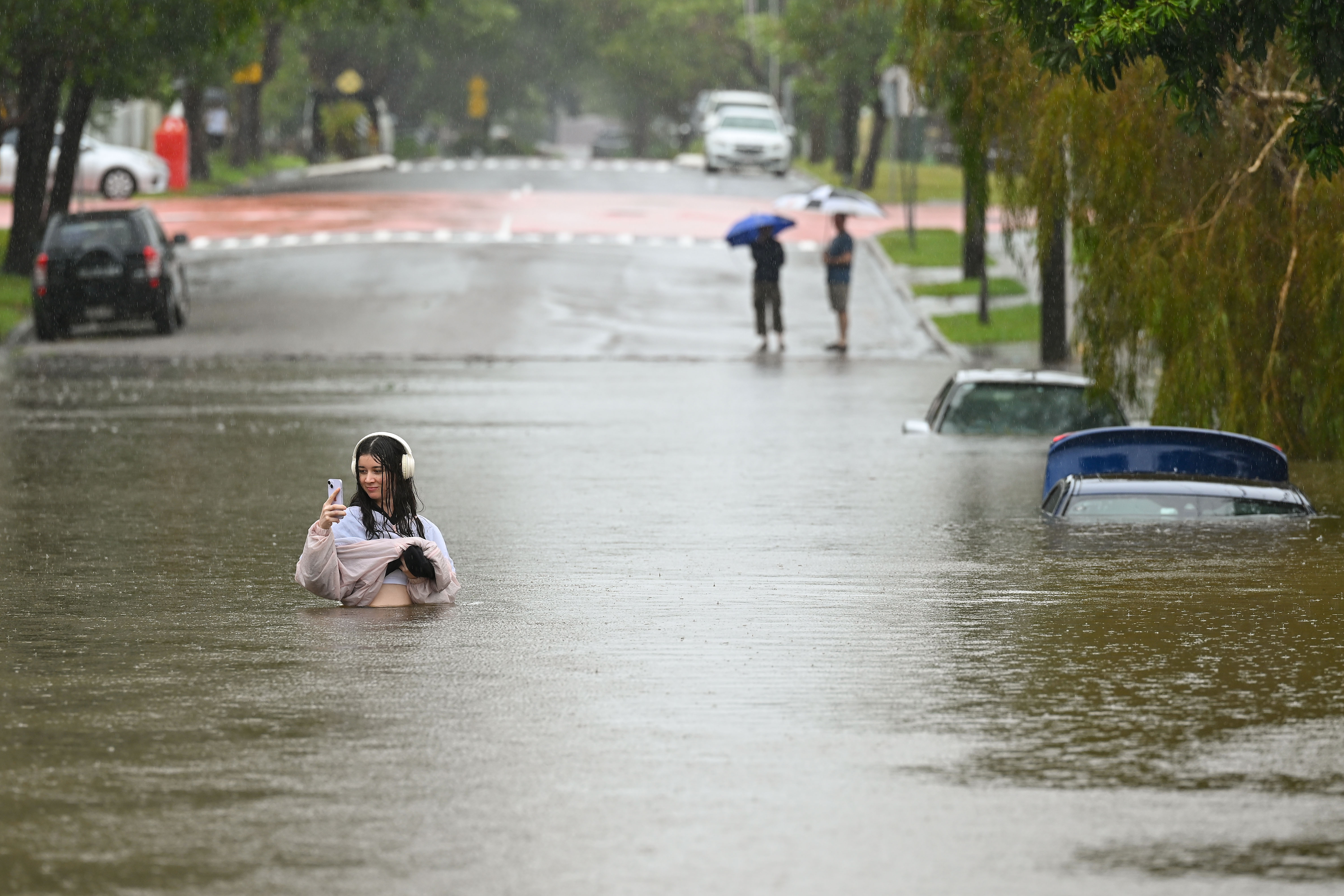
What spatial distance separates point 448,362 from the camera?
3036 cm

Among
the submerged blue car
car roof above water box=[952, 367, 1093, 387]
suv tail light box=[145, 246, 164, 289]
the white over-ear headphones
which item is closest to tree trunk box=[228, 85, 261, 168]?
suv tail light box=[145, 246, 164, 289]

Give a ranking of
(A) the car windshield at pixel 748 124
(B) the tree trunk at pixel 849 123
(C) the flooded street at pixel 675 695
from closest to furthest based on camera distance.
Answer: (C) the flooded street at pixel 675 695 < (B) the tree trunk at pixel 849 123 < (A) the car windshield at pixel 748 124

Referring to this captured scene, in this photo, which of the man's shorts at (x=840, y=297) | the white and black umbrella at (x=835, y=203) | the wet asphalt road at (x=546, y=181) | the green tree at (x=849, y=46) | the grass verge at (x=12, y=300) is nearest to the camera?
the man's shorts at (x=840, y=297)

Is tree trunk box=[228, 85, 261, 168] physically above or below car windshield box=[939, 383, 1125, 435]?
above

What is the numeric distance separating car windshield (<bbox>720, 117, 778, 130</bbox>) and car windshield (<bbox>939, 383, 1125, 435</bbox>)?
4547 centimetres

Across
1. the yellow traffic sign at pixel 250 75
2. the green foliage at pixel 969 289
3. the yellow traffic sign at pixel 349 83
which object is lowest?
the green foliage at pixel 969 289

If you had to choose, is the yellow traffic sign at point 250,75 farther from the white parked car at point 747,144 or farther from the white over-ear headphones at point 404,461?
the white over-ear headphones at point 404,461

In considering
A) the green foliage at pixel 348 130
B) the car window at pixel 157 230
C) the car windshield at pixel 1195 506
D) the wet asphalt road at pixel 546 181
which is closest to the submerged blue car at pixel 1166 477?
the car windshield at pixel 1195 506

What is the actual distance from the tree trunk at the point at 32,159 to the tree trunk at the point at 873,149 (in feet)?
86.4

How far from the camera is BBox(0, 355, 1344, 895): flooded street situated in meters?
6.51

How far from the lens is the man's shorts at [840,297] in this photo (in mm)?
32375

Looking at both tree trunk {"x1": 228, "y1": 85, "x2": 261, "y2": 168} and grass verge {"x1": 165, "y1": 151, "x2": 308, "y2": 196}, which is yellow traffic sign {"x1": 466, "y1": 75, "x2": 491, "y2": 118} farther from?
tree trunk {"x1": 228, "y1": 85, "x2": 261, "y2": 168}

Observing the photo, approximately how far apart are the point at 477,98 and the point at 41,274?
7307 centimetres

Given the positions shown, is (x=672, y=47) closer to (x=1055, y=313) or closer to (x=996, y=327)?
(x=996, y=327)
